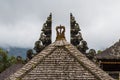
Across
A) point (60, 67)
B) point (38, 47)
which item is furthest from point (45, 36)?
point (60, 67)

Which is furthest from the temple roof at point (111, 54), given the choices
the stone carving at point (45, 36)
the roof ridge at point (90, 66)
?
the roof ridge at point (90, 66)

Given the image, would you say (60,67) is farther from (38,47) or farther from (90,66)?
(38,47)

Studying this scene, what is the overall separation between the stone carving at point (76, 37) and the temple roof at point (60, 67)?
25907 millimetres

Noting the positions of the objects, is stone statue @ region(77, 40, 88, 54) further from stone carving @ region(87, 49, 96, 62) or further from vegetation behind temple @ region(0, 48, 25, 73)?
vegetation behind temple @ region(0, 48, 25, 73)

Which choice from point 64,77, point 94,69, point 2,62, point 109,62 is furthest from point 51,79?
point 2,62

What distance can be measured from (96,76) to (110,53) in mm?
29969

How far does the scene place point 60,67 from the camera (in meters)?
22.1

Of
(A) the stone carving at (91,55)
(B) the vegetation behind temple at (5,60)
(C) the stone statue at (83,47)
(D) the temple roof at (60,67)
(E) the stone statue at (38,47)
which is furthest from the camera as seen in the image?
(B) the vegetation behind temple at (5,60)

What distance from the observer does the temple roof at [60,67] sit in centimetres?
2179

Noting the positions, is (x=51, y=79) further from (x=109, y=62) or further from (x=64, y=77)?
(x=109, y=62)

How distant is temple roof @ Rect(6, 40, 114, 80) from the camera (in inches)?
858

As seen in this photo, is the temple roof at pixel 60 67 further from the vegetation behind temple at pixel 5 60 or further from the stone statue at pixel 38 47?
the vegetation behind temple at pixel 5 60

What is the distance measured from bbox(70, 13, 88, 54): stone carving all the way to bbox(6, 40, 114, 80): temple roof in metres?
25.9

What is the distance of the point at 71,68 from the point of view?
22.0m
